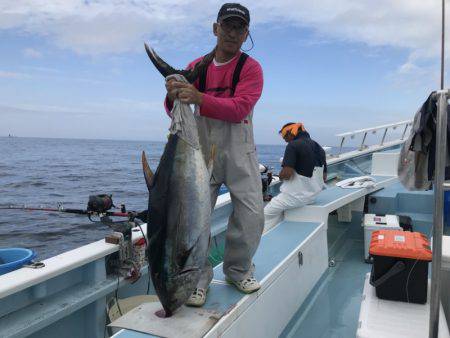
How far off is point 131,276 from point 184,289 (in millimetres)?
1032

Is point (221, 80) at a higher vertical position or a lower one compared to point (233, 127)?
higher

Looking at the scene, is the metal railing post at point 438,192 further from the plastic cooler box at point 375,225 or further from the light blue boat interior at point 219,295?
the plastic cooler box at point 375,225

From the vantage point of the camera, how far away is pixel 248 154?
247 centimetres

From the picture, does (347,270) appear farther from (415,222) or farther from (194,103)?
(194,103)

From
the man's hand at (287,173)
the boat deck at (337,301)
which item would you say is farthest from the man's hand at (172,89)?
the man's hand at (287,173)

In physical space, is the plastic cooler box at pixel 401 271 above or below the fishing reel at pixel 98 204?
below

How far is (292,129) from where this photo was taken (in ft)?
16.7

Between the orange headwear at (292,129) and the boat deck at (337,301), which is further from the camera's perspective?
the orange headwear at (292,129)

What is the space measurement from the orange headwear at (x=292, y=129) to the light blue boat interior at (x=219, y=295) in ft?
3.11

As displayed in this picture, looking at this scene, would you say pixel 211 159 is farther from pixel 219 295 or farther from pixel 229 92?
pixel 219 295

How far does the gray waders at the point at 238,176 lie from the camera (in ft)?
7.99

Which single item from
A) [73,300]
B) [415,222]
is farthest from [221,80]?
[415,222]

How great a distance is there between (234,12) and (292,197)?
2.83m

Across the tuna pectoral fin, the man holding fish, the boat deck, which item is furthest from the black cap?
the boat deck
